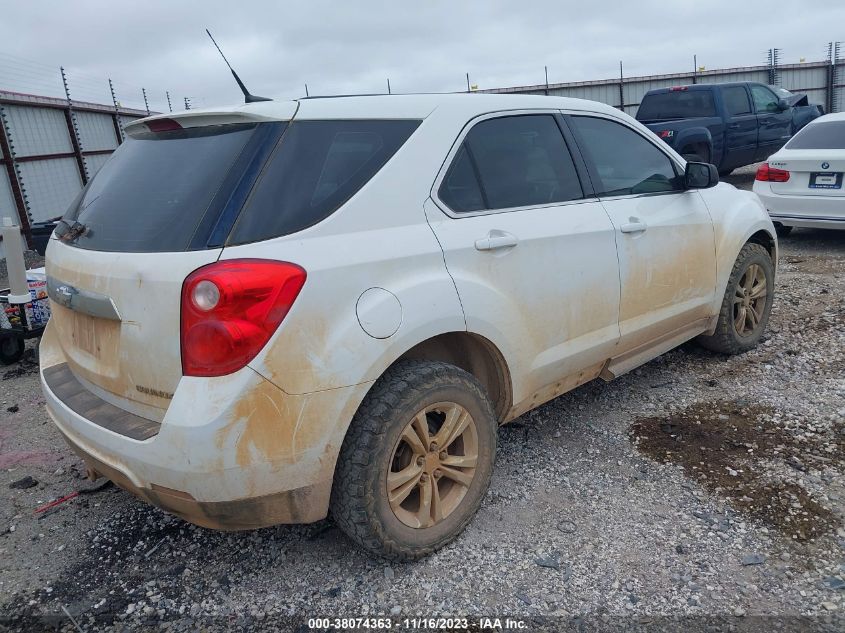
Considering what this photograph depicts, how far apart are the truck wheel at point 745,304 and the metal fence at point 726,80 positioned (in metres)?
16.0

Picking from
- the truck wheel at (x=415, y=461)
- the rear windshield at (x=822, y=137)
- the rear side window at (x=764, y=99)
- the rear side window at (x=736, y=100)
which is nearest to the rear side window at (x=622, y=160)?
the truck wheel at (x=415, y=461)

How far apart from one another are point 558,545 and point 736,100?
11921 millimetres

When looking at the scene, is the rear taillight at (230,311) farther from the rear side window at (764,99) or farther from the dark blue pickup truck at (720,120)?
the rear side window at (764,99)

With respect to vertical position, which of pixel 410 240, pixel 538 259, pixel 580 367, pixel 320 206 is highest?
pixel 320 206

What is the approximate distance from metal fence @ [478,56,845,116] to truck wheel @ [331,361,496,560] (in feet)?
60.0

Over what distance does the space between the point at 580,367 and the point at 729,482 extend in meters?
0.85

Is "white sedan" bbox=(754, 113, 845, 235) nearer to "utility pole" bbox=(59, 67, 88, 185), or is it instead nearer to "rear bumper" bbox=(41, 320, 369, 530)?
"rear bumper" bbox=(41, 320, 369, 530)

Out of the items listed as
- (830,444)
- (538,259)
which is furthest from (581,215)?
(830,444)

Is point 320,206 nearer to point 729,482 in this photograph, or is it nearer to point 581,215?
point 581,215

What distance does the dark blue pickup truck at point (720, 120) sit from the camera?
37.8 ft

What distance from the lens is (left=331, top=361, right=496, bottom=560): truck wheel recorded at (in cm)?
238

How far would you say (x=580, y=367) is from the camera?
3.28 metres

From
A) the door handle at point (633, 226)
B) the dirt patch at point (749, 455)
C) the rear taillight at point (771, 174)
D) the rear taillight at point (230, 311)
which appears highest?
the rear taillight at point (230, 311)

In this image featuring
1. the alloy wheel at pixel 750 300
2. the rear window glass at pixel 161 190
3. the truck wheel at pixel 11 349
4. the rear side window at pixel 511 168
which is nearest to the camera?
the rear window glass at pixel 161 190
